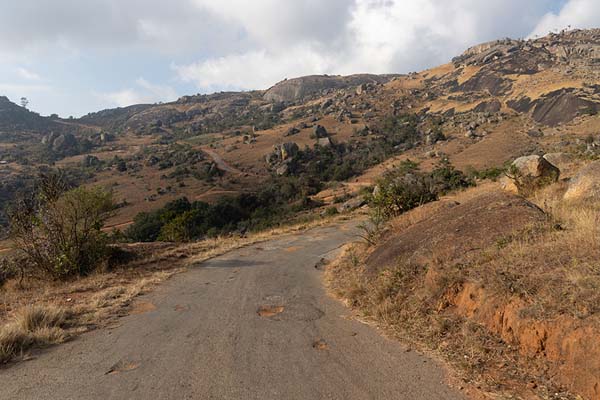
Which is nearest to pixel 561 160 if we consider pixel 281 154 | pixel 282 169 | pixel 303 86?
pixel 282 169

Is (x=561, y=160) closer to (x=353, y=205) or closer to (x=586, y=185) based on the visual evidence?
(x=586, y=185)

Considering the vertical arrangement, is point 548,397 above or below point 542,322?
below

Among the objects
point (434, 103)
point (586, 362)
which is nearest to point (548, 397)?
point (586, 362)

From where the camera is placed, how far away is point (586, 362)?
324 centimetres

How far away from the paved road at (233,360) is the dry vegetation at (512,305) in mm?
476

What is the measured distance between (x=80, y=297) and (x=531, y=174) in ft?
45.2

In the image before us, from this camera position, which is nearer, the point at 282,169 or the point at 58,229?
the point at 58,229

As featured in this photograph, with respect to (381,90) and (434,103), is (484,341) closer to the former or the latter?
(434,103)

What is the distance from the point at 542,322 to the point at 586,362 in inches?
21.6

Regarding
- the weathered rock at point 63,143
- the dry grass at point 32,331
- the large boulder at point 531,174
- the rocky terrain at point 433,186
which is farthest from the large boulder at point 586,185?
the weathered rock at point 63,143

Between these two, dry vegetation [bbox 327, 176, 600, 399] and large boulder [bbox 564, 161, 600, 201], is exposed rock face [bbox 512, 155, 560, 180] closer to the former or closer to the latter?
large boulder [bbox 564, 161, 600, 201]

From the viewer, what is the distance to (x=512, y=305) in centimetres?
421

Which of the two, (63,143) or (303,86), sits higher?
(303,86)

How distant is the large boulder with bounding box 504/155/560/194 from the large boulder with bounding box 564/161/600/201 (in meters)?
2.91
